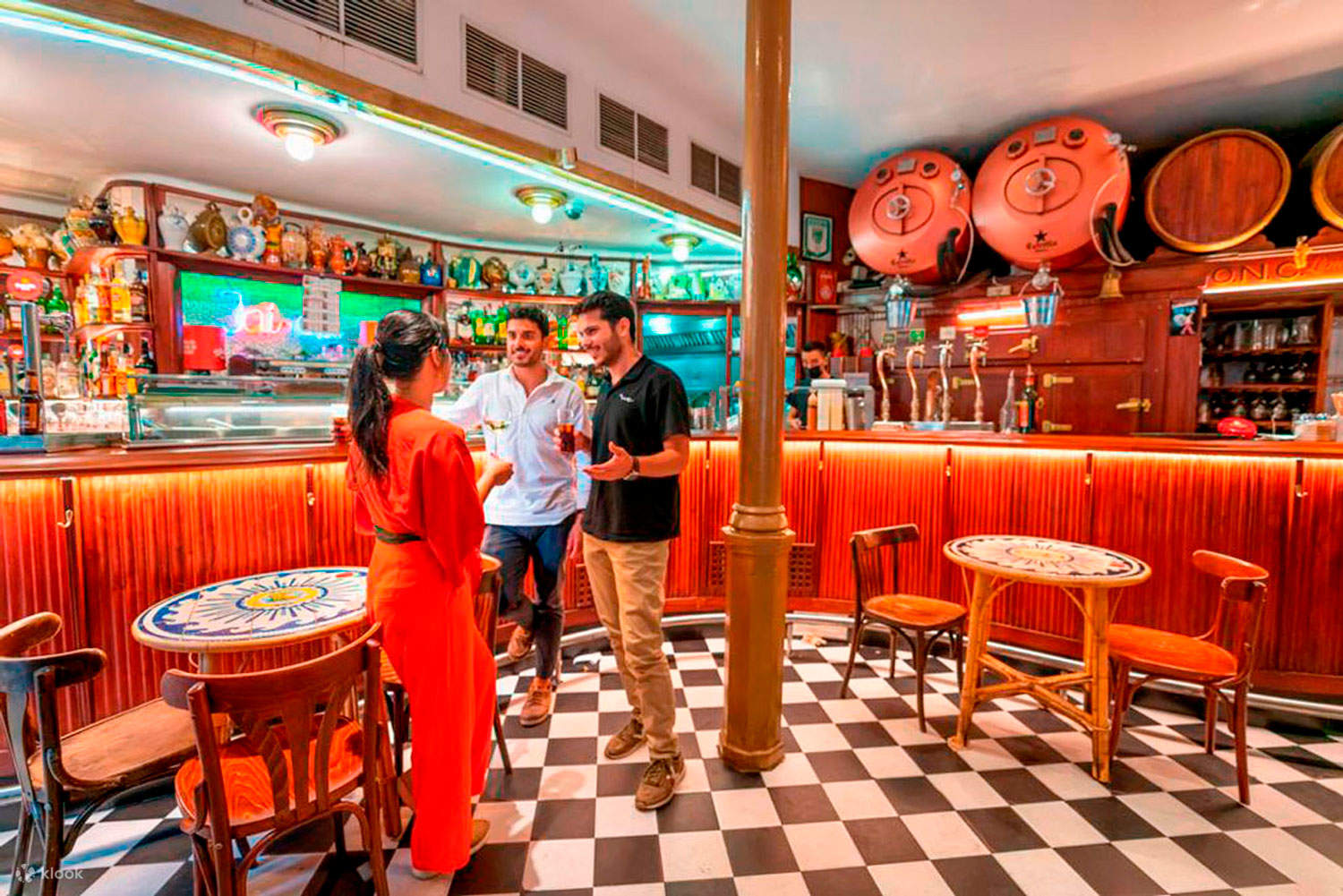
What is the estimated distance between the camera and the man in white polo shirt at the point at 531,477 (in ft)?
9.27

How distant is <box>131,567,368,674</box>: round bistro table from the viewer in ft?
5.54

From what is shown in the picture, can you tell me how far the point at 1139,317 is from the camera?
15.8ft

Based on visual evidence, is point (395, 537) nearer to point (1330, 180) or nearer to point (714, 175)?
point (714, 175)

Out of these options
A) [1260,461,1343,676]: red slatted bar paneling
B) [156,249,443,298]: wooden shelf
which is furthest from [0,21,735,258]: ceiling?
[1260,461,1343,676]: red slatted bar paneling

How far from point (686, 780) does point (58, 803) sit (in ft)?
6.12

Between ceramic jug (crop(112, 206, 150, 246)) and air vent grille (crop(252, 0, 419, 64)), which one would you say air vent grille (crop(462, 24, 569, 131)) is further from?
ceramic jug (crop(112, 206, 150, 246))

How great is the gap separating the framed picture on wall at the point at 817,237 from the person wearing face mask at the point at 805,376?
0.86m

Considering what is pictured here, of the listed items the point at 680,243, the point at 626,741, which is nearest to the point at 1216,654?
the point at 626,741

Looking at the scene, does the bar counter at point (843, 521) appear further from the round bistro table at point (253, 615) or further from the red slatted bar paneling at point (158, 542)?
the round bistro table at point (253, 615)

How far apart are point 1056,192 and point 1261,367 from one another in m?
2.72

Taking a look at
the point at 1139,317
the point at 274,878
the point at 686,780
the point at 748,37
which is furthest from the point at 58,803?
the point at 1139,317

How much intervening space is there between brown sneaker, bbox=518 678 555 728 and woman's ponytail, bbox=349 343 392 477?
5.48ft

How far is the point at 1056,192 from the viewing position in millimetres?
4461

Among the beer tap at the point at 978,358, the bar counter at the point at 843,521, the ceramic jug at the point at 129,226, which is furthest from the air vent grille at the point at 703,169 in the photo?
the ceramic jug at the point at 129,226
